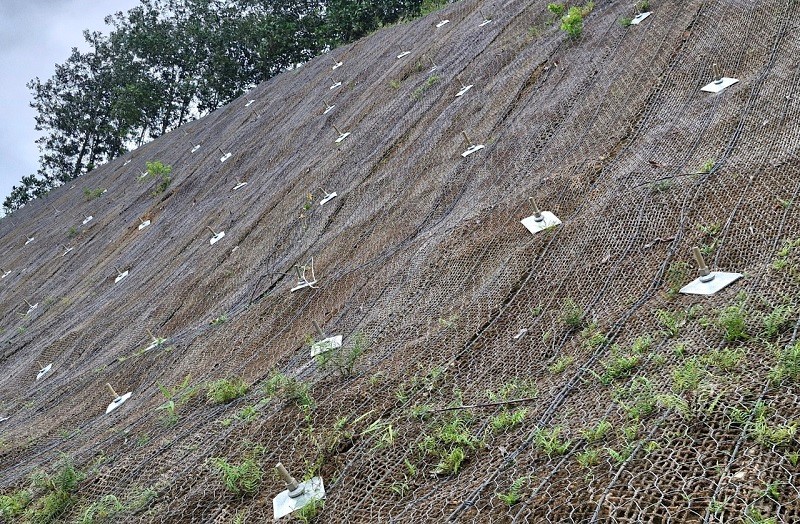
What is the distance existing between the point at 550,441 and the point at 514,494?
9.8 inches

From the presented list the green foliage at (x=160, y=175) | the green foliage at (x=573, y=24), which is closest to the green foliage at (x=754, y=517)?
the green foliage at (x=573, y=24)

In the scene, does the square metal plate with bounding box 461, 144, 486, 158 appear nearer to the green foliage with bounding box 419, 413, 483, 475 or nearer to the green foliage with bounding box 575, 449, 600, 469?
the green foliage with bounding box 419, 413, 483, 475

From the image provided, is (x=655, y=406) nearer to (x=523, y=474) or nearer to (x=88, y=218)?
(x=523, y=474)

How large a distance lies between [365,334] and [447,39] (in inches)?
243

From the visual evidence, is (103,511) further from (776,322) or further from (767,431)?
(776,322)

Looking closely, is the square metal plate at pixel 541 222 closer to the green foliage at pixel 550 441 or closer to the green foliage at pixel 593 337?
the green foliage at pixel 593 337

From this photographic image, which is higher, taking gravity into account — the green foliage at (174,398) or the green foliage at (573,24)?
the green foliage at (573,24)

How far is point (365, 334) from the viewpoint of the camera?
12.1 feet

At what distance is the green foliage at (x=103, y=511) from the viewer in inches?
121

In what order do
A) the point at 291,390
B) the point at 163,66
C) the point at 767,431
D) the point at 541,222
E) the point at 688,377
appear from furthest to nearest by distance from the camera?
the point at 163,66
the point at 541,222
the point at 291,390
the point at 688,377
the point at 767,431

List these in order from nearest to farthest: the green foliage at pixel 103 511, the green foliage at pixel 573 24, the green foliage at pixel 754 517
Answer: the green foliage at pixel 754 517, the green foliage at pixel 103 511, the green foliage at pixel 573 24

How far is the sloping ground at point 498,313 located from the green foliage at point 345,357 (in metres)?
0.06

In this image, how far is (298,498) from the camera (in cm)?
261

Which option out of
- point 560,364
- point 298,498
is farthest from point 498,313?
point 298,498
